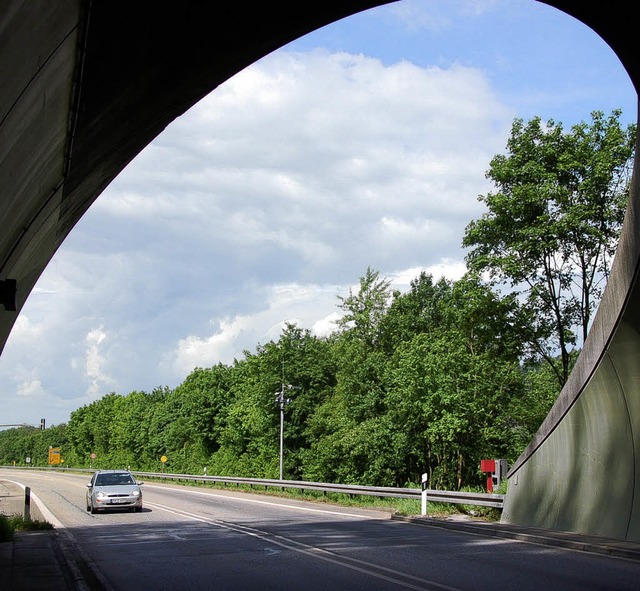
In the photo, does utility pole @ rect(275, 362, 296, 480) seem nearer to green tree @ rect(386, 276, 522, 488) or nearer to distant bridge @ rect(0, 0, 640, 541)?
green tree @ rect(386, 276, 522, 488)

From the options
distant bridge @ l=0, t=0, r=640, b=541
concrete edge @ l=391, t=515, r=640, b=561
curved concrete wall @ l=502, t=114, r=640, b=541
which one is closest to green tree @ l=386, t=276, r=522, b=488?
concrete edge @ l=391, t=515, r=640, b=561

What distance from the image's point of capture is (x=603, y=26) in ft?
29.6

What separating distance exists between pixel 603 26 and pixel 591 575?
6.78 meters

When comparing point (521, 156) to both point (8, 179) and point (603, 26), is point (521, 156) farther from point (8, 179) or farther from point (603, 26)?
point (8, 179)

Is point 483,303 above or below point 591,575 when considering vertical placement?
above

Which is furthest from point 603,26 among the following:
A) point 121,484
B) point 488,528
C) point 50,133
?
point 121,484

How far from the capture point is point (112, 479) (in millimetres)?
25359

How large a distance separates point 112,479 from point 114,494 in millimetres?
1275

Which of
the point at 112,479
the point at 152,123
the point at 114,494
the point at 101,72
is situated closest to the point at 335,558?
the point at 152,123

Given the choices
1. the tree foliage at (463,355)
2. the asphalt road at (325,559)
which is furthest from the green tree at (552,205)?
the asphalt road at (325,559)

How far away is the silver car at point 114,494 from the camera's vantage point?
2414 centimetres

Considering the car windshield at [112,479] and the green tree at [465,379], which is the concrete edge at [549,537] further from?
the green tree at [465,379]

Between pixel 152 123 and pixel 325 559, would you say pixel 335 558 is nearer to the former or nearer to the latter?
pixel 325 559

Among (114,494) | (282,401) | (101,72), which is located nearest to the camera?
(101,72)
